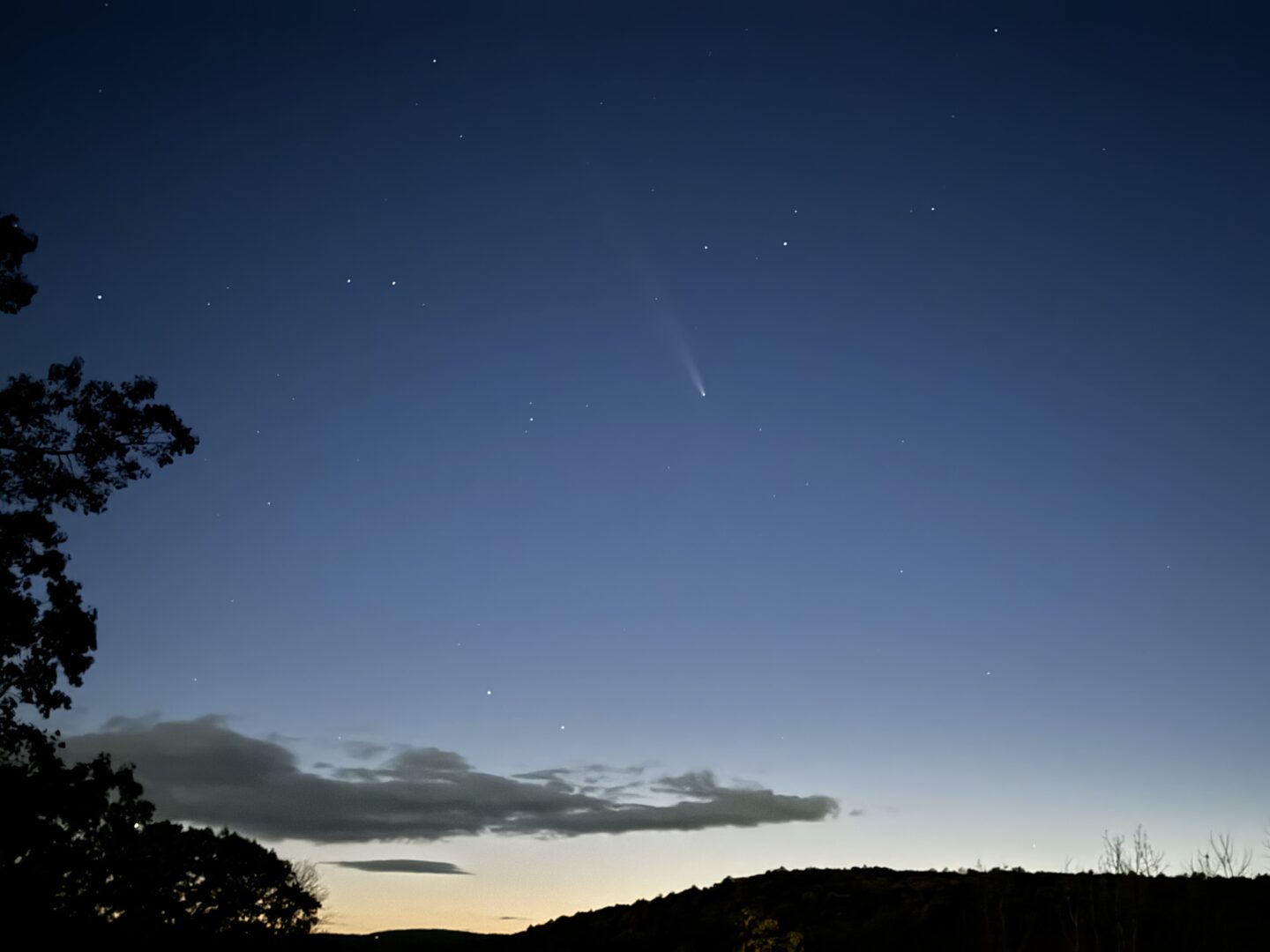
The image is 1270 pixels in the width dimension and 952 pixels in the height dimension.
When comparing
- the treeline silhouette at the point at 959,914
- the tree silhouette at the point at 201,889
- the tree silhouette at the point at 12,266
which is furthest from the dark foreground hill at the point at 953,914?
the tree silhouette at the point at 12,266

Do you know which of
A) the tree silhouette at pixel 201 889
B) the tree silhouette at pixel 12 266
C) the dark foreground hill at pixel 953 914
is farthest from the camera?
the tree silhouette at pixel 201 889

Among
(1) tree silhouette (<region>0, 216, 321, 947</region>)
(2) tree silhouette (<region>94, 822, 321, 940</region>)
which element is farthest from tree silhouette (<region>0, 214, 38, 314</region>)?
(2) tree silhouette (<region>94, 822, 321, 940</region>)

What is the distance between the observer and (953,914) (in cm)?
3566

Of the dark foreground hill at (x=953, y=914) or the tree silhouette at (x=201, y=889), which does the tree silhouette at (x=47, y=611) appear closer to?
the tree silhouette at (x=201, y=889)

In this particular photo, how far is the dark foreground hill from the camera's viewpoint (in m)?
30.6

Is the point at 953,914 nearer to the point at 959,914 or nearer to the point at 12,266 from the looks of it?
the point at 959,914

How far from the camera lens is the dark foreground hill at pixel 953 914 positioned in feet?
100

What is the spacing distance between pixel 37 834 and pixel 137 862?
49.0ft

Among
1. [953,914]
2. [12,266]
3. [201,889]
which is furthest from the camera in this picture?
[201,889]

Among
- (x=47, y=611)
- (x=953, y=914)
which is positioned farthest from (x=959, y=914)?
(x=47, y=611)

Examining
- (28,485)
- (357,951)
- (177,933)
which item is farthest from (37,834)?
(357,951)

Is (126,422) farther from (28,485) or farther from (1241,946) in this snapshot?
(1241,946)

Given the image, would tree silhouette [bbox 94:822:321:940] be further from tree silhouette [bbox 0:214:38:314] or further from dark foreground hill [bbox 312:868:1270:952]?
tree silhouette [bbox 0:214:38:314]

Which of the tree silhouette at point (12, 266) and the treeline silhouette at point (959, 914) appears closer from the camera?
the tree silhouette at point (12, 266)
